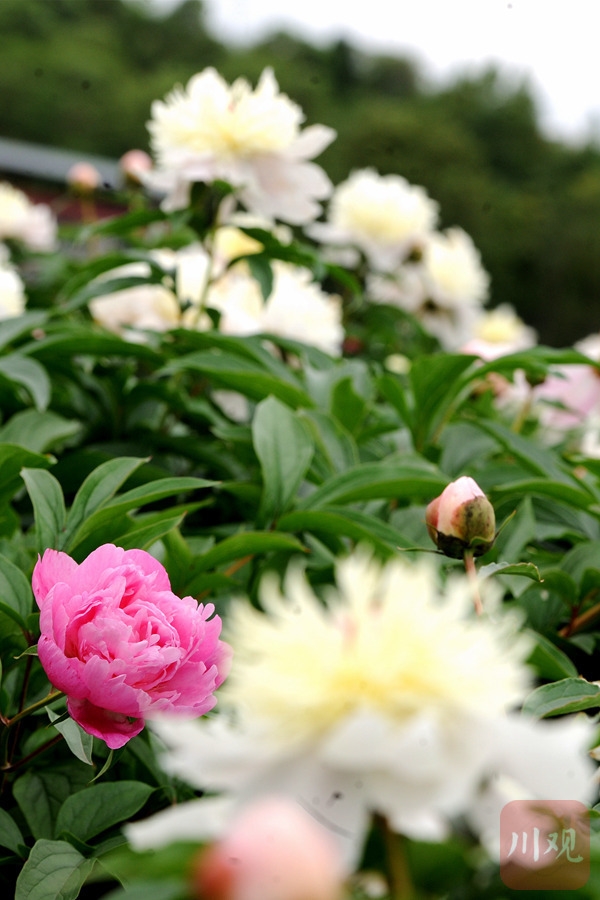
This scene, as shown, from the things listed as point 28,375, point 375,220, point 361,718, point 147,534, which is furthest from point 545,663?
point 375,220

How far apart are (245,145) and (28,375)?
12.8 inches

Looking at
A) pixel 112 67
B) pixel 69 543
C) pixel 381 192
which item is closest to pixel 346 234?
pixel 381 192

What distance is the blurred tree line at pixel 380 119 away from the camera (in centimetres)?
1060

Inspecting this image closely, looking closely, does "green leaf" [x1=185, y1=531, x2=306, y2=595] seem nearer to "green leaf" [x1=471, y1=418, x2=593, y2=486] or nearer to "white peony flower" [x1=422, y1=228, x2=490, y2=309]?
"green leaf" [x1=471, y1=418, x2=593, y2=486]

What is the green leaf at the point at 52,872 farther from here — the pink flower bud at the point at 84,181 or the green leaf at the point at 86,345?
the pink flower bud at the point at 84,181

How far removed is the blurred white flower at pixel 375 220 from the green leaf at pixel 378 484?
0.96 m

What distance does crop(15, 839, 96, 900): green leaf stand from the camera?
400mm

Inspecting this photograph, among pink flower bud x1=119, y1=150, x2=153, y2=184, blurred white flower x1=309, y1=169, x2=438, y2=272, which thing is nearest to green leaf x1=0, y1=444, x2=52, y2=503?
blurred white flower x1=309, y1=169, x2=438, y2=272

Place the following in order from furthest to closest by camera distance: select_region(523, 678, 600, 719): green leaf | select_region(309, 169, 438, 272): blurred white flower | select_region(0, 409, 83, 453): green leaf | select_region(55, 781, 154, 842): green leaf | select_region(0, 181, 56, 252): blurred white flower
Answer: select_region(0, 181, 56, 252): blurred white flower → select_region(309, 169, 438, 272): blurred white flower → select_region(0, 409, 83, 453): green leaf → select_region(55, 781, 154, 842): green leaf → select_region(523, 678, 600, 719): green leaf

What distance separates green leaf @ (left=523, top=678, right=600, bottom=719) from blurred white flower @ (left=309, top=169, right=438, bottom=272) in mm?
1226

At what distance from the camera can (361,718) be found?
193 mm

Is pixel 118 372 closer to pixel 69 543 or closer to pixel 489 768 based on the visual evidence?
pixel 69 543

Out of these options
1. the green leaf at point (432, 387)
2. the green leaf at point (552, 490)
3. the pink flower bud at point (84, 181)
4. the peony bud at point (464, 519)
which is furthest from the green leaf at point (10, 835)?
the pink flower bud at point (84, 181)

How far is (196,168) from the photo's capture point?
2.94 ft
